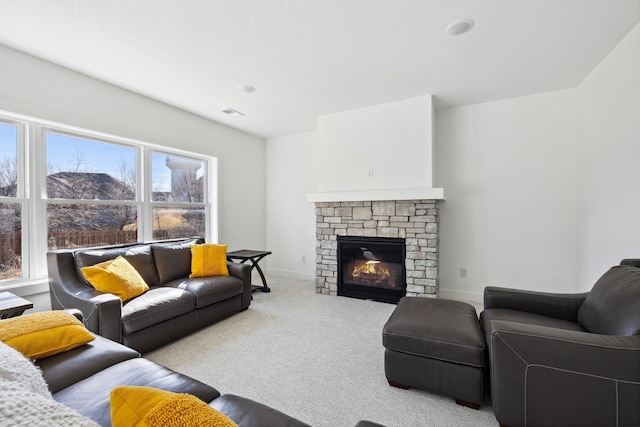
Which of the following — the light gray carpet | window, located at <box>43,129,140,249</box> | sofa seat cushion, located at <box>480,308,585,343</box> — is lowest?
the light gray carpet

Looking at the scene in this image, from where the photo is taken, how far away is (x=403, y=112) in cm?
364

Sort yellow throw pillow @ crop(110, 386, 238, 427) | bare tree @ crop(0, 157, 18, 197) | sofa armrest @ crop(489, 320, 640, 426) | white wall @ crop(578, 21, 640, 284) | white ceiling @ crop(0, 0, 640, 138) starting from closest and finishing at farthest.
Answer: yellow throw pillow @ crop(110, 386, 238, 427)
sofa armrest @ crop(489, 320, 640, 426)
white ceiling @ crop(0, 0, 640, 138)
white wall @ crop(578, 21, 640, 284)
bare tree @ crop(0, 157, 18, 197)

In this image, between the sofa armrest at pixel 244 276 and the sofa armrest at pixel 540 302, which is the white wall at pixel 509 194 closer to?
the sofa armrest at pixel 540 302

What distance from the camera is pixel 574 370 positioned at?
1.29 metres

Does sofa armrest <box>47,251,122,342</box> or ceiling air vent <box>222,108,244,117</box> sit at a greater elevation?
ceiling air vent <box>222,108,244,117</box>

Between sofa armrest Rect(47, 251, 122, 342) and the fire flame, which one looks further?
the fire flame

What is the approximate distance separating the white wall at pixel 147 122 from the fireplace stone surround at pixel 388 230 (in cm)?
154

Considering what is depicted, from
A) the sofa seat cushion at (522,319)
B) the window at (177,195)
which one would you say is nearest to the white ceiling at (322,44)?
the window at (177,195)

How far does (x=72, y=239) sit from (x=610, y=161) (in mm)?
5342

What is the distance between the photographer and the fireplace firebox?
3775mm

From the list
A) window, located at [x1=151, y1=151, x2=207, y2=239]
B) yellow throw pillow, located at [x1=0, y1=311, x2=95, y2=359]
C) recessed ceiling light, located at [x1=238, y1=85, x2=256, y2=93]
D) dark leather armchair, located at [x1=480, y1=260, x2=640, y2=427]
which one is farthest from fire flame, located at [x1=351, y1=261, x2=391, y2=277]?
yellow throw pillow, located at [x1=0, y1=311, x2=95, y2=359]

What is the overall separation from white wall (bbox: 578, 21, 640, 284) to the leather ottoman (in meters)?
1.65

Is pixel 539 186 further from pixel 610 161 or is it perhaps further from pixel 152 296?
pixel 152 296

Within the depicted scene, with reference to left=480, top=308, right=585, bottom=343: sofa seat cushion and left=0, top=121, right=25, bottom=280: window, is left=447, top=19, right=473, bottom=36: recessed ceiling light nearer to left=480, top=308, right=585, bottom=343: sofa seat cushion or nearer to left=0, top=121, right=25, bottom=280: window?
left=480, top=308, right=585, bottom=343: sofa seat cushion
